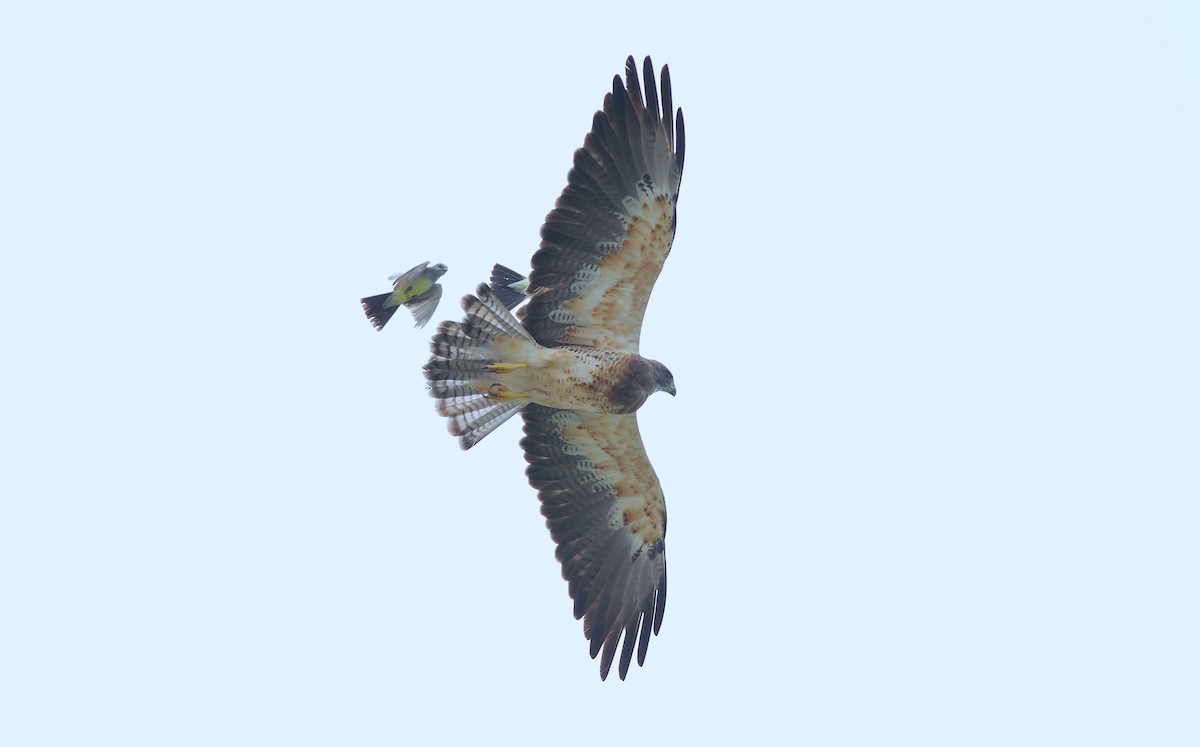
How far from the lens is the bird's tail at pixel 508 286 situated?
1268cm

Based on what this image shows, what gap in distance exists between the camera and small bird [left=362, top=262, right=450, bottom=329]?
Result: 41.4 feet

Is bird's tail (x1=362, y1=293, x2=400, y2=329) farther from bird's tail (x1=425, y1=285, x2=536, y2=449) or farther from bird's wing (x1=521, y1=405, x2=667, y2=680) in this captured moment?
bird's wing (x1=521, y1=405, x2=667, y2=680)

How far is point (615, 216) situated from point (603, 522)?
2862 mm

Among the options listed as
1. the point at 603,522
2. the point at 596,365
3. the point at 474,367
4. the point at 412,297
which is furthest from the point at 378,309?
the point at 603,522

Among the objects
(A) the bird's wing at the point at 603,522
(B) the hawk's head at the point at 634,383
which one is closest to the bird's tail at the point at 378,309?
(A) the bird's wing at the point at 603,522

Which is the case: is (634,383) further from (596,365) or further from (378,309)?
(378,309)

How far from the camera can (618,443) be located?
13.0 metres

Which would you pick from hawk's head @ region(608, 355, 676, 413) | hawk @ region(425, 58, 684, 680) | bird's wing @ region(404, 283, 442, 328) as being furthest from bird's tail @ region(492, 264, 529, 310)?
hawk's head @ region(608, 355, 676, 413)

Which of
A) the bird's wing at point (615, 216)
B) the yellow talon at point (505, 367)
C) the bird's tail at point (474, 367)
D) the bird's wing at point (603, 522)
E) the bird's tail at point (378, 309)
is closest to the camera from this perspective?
the bird's wing at point (615, 216)

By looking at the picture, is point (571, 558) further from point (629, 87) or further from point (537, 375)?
point (629, 87)

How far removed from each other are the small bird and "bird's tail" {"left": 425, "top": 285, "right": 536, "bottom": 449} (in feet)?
1.57

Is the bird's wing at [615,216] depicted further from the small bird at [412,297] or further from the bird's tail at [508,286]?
the small bird at [412,297]

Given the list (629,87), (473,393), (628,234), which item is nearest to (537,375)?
(473,393)

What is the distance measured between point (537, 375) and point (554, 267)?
0.88 metres
